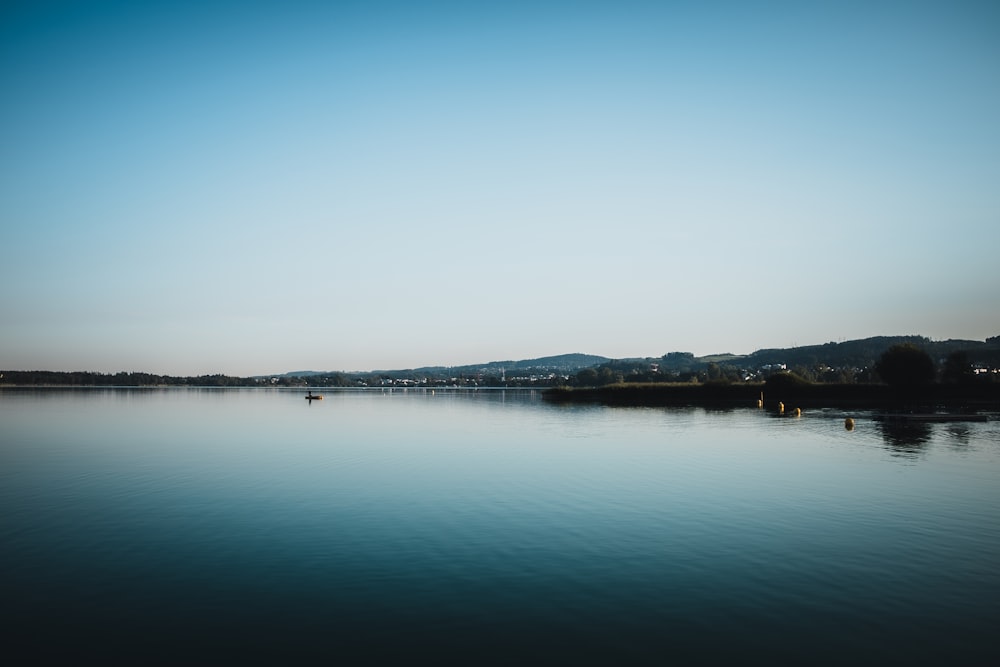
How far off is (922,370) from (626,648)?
136 metres

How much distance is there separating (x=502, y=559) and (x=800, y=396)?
13416 centimetres

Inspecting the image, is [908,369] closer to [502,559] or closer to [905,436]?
[905,436]

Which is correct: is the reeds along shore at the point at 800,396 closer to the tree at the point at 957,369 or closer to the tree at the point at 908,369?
the tree at the point at 908,369

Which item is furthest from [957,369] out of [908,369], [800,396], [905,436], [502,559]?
[502,559]

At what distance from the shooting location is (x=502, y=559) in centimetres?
2103

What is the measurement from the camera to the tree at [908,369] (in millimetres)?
124625

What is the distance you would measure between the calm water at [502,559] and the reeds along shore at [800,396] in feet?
282

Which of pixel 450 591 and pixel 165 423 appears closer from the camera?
pixel 450 591

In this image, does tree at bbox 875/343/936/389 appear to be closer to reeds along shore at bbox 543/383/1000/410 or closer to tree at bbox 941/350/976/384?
reeds along shore at bbox 543/383/1000/410

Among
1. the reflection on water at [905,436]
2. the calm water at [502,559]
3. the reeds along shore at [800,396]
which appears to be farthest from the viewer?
the reeds along shore at [800,396]

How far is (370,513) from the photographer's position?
28125 millimetres

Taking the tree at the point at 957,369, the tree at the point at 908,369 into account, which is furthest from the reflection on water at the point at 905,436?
the tree at the point at 957,369

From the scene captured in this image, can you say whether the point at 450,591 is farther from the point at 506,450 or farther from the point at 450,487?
the point at 506,450

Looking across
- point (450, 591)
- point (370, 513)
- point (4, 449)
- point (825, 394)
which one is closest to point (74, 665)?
point (450, 591)
